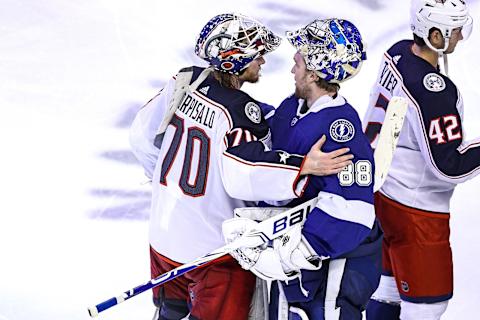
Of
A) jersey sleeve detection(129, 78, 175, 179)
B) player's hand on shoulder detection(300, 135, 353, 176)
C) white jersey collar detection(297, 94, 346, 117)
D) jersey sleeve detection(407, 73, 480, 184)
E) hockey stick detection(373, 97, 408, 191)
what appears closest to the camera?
player's hand on shoulder detection(300, 135, 353, 176)

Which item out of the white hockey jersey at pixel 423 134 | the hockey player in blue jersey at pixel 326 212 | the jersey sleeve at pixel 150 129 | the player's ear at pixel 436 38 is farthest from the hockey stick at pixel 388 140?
the jersey sleeve at pixel 150 129

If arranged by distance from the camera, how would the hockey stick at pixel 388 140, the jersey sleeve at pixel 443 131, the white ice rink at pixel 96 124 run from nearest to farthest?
1. the hockey stick at pixel 388 140
2. the jersey sleeve at pixel 443 131
3. the white ice rink at pixel 96 124

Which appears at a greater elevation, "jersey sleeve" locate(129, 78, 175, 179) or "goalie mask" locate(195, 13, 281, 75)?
"goalie mask" locate(195, 13, 281, 75)

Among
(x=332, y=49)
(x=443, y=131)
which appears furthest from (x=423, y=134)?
(x=332, y=49)

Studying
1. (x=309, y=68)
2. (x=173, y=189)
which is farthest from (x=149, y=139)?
(x=309, y=68)

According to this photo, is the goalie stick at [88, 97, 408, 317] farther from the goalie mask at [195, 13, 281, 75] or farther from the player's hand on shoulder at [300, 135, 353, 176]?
the goalie mask at [195, 13, 281, 75]

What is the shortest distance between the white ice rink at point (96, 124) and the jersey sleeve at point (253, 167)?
1.17m

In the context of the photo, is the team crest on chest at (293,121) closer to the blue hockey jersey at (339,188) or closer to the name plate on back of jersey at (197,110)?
the blue hockey jersey at (339,188)

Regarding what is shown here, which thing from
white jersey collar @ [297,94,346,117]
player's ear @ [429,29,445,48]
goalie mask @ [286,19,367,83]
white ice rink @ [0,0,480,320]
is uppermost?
goalie mask @ [286,19,367,83]

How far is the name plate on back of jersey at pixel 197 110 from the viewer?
129 inches

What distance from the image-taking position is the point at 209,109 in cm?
329

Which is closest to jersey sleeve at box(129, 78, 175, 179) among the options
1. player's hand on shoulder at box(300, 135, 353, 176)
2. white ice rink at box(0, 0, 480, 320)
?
player's hand on shoulder at box(300, 135, 353, 176)

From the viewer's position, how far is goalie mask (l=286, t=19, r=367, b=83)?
3129 mm

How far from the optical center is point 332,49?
10.3 feet
